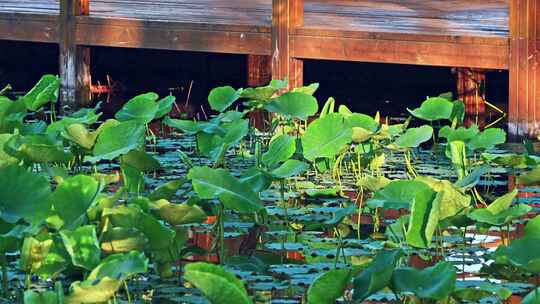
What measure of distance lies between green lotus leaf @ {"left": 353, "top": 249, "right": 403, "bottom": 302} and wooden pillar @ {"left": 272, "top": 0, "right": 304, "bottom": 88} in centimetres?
462

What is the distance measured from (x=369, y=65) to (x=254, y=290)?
551 centimetres

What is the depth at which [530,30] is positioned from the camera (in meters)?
7.10

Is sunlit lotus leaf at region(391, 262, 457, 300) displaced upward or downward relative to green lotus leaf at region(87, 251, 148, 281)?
downward

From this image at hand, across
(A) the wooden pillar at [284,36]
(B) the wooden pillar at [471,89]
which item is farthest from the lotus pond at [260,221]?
(B) the wooden pillar at [471,89]

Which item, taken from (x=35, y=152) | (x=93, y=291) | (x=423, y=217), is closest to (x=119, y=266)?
(x=93, y=291)

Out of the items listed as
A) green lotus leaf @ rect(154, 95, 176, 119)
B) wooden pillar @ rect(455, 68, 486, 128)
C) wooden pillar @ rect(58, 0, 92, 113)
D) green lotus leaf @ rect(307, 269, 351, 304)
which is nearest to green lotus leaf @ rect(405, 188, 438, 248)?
green lotus leaf @ rect(307, 269, 351, 304)

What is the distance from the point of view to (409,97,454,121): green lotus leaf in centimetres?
569

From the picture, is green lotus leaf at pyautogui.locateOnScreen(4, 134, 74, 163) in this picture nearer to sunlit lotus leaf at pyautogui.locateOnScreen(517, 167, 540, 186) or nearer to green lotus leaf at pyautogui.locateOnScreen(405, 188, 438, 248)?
green lotus leaf at pyautogui.locateOnScreen(405, 188, 438, 248)

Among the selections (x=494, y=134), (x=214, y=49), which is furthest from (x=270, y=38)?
(x=494, y=134)

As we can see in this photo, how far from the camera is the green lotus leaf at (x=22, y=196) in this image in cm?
362

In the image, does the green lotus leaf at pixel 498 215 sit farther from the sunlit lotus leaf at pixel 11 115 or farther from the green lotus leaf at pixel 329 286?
the sunlit lotus leaf at pixel 11 115

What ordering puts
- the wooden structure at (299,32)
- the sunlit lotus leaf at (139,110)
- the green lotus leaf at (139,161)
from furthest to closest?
the wooden structure at (299,32), the sunlit lotus leaf at (139,110), the green lotus leaf at (139,161)

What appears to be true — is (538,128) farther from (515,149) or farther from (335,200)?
(335,200)

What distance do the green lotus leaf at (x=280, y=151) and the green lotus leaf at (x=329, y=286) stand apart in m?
1.48
